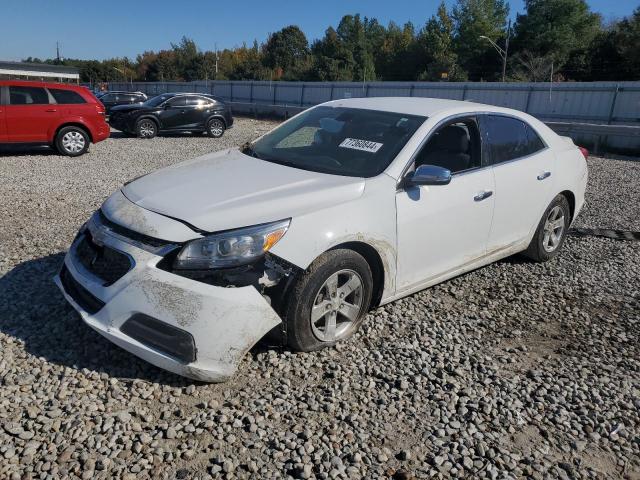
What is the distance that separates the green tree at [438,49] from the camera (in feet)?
207

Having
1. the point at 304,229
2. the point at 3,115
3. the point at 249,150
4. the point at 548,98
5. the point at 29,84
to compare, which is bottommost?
the point at 3,115

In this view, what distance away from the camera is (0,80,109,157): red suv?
37.2 feet

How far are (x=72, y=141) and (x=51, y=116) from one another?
733 mm

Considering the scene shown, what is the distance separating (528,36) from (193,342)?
2547 inches

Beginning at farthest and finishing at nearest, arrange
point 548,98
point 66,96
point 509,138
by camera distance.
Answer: point 548,98 < point 66,96 < point 509,138

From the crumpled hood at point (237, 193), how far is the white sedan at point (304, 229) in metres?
0.01

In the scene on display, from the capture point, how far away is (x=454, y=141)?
172 inches

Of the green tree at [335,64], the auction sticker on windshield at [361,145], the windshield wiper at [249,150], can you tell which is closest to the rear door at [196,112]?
the windshield wiper at [249,150]

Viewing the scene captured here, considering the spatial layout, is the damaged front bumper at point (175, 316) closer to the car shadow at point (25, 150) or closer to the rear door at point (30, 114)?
the rear door at point (30, 114)

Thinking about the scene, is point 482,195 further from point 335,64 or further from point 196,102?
point 335,64

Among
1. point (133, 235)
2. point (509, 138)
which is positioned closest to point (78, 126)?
point (133, 235)

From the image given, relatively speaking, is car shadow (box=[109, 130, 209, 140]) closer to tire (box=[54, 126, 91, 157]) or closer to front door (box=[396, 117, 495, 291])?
tire (box=[54, 126, 91, 157])

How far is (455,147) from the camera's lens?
438 centimetres

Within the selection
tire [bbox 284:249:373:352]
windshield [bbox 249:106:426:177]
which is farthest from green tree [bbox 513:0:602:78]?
tire [bbox 284:249:373:352]
